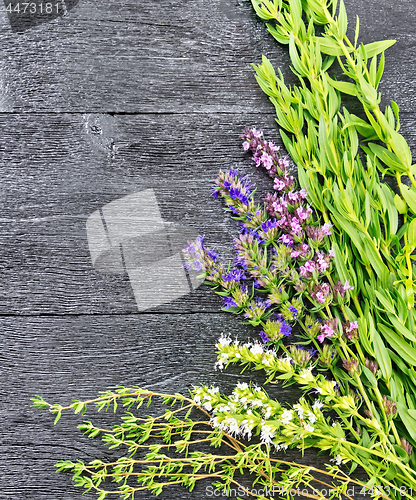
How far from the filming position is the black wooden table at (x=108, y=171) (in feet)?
2.61

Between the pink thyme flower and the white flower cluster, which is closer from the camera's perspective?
the white flower cluster

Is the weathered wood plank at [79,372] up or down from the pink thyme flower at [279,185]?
down

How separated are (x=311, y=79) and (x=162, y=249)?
51cm

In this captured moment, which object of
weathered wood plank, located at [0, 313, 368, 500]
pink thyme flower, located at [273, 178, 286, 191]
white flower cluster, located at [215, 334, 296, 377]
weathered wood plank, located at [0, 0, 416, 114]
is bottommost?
weathered wood plank, located at [0, 313, 368, 500]

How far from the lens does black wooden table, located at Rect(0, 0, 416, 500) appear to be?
0.80 m

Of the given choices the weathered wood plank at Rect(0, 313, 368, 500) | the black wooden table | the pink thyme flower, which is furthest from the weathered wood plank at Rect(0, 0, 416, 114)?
the weathered wood plank at Rect(0, 313, 368, 500)

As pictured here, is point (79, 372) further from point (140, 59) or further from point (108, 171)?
point (140, 59)

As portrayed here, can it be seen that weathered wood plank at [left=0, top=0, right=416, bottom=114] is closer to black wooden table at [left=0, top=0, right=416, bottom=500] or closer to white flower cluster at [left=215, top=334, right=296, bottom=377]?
black wooden table at [left=0, top=0, right=416, bottom=500]

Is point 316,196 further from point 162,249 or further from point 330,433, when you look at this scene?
point 330,433

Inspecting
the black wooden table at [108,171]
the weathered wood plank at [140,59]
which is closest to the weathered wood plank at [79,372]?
the black wooden table at [108,171]

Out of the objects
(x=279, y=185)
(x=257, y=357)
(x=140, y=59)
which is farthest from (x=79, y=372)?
(x=140, y=59)

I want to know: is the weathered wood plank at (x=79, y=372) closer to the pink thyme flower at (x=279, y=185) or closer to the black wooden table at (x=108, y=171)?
the black wooden table at (x=108, y=171)

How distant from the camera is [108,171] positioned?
835 mm

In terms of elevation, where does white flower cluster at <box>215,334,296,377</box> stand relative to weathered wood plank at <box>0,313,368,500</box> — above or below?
above
